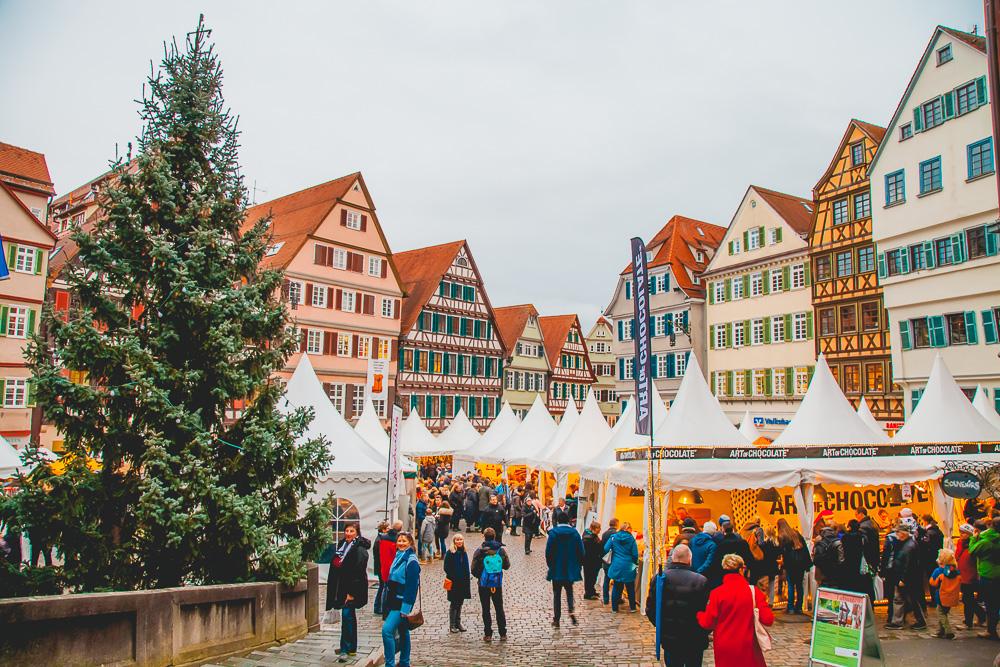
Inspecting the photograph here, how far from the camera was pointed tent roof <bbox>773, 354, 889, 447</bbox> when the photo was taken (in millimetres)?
15789

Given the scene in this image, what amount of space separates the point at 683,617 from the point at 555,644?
9.92 ft

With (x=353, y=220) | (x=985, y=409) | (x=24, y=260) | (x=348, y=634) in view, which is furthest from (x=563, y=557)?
(x=353, y=220)

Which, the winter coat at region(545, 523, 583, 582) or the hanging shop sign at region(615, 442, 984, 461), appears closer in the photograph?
the winter coat at region(545, 523, 583, 582)

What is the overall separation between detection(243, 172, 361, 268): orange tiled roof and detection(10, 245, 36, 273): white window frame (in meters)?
9.53

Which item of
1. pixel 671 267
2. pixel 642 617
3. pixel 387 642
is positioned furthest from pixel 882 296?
pixel 387 642

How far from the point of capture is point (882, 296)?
98.6 feet

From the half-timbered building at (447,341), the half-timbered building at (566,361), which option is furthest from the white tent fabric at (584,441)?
the half-timbered building at (566,361)

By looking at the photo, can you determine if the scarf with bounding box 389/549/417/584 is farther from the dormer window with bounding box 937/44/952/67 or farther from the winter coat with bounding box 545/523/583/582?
the dormer window with bounding box 937/44/952/67

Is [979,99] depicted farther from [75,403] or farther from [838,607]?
[75,403]

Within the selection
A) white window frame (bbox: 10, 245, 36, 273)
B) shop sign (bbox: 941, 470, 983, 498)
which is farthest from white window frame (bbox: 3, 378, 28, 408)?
shop sign (bbox: 941, 470, 983, 498)

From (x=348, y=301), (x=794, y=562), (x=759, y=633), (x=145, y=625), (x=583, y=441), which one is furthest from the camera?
(x=348, y=301)

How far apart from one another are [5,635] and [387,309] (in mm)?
35588

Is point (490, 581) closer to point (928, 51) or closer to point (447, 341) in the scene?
point (928, 51)

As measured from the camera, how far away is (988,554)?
8.85 m
